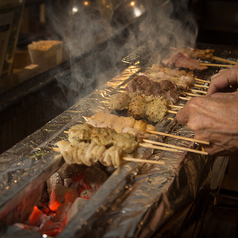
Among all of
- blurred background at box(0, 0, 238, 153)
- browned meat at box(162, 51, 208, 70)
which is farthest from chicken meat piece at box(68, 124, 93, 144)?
browned meat at box(162, 51, 208, 70)

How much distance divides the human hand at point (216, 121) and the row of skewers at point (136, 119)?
122mm

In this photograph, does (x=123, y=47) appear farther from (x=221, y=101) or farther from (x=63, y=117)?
(x=221, y=101)

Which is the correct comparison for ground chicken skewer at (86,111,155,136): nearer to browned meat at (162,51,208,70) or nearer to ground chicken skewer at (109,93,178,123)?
ground chicken skewer at (109,93,178,123)

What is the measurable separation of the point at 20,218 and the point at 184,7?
866cm

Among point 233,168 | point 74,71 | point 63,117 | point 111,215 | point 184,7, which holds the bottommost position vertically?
point 233,168

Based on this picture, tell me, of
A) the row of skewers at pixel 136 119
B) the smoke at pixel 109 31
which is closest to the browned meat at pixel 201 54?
the row of skewers at pixel 136 119

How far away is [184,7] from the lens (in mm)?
8875

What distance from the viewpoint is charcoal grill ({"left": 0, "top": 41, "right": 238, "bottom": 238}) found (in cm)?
187

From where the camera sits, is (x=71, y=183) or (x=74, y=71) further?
(x=74, y=71)

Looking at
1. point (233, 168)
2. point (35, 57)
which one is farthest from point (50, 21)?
point (233, 168)

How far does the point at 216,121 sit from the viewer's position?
241cm

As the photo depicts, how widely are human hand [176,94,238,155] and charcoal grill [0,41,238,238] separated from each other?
12.2 inches

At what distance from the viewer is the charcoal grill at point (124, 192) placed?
73.7 inches

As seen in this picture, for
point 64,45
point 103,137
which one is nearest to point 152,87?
point 103,137
